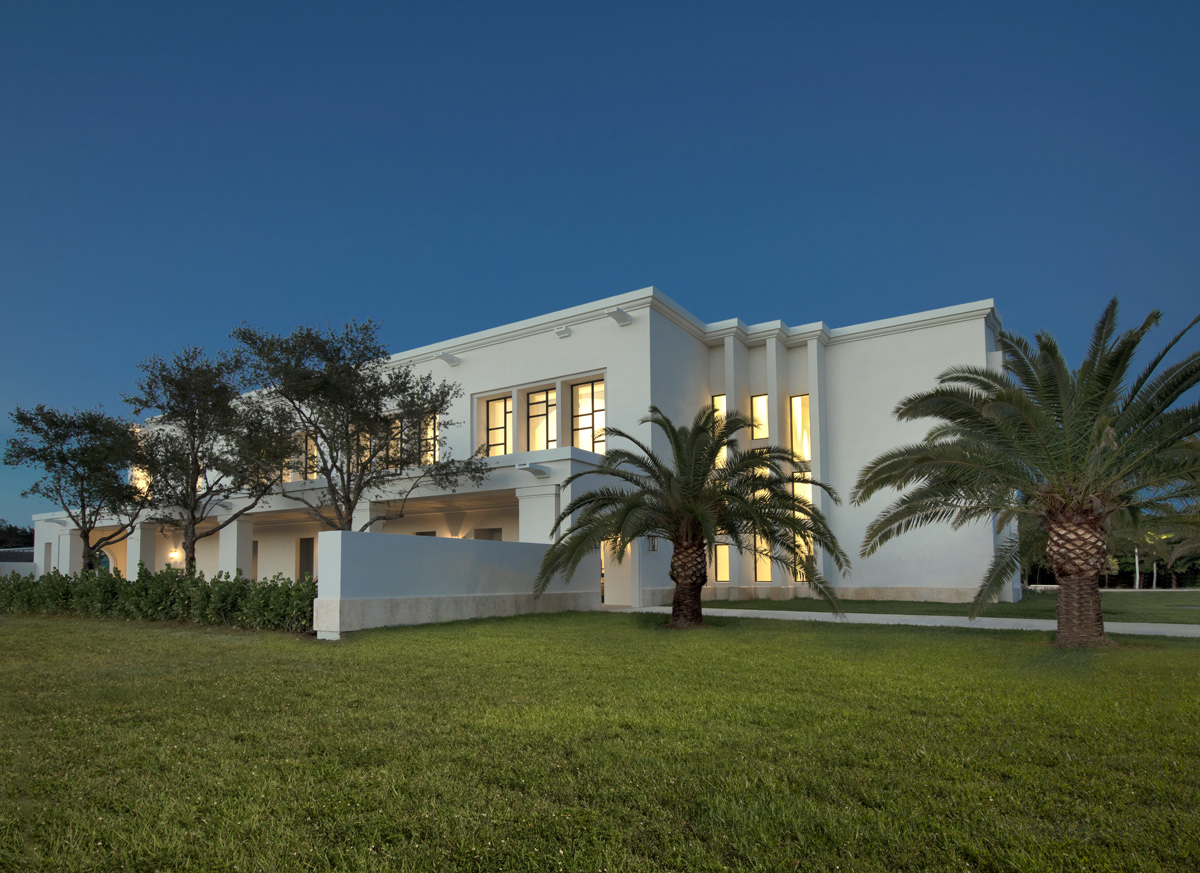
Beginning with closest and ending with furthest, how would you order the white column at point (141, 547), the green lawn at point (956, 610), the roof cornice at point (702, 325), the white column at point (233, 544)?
the green lawn at point (956, 610)
the roof cornice at point (702, 325)
the white column at point (233, 544)
the white column at point (141, 547)

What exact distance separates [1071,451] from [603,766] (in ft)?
32.8

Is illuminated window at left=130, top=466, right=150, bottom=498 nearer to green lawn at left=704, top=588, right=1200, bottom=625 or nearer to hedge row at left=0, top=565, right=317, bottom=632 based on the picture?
hedge row at left=0, top=565, right=317, bottom=632

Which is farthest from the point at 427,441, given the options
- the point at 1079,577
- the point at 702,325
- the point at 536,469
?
the point at 1079,577

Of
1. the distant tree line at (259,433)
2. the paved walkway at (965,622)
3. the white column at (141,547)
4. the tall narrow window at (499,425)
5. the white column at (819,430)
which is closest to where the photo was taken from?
the paved walkway at (965,622)

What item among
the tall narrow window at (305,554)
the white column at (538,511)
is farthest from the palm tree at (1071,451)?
the tall narrow window at (305,554)

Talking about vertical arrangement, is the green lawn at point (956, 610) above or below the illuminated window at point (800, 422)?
below

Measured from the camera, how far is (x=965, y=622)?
53.9 feet

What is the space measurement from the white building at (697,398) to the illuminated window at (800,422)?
5 centimetres

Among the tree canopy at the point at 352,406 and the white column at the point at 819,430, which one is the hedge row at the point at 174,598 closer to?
the tree canopy at the point at 352,406

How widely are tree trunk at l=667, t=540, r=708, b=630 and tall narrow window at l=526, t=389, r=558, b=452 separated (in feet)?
38.2

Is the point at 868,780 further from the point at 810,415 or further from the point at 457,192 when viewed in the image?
the point at 457,192

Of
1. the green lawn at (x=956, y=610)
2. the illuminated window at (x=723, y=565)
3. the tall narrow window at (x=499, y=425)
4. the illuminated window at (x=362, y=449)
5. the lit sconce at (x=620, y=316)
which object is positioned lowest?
the green lawn at (x=956, y=610)

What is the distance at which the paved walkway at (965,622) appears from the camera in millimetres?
14664

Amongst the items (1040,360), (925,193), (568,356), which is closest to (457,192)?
(925,193)
